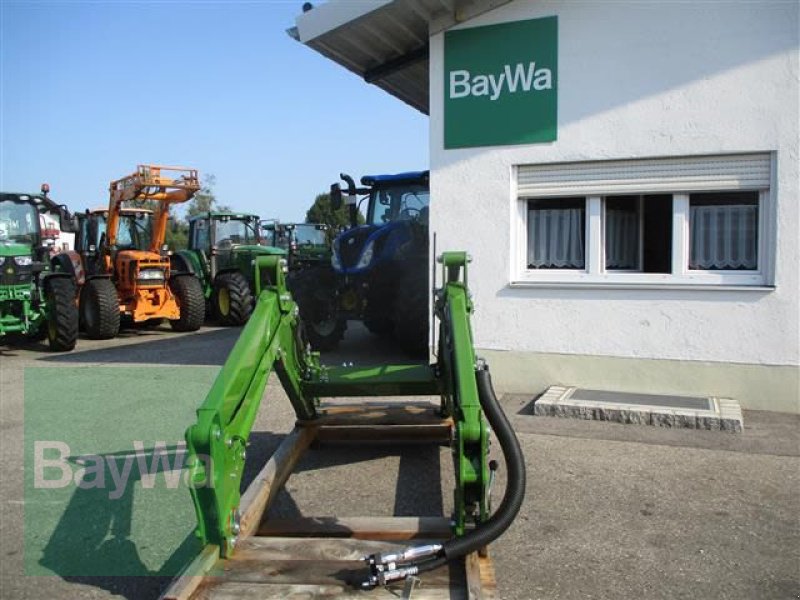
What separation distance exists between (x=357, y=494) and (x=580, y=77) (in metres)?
4.82

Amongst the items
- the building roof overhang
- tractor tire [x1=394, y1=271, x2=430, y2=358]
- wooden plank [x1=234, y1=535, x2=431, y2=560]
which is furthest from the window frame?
wooden plank [x1=234, y1=535, x2=431, y2=560]

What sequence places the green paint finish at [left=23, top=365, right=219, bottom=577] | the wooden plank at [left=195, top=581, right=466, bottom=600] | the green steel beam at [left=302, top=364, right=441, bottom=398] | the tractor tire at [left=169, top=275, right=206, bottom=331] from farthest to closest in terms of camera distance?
1. the tractor tire at [left=169, top=275, right=206, bottom=331]
2. the green steel beam at [left=302, top=364, right=441, bottom=398]
3. the green paint finish at [left=23, top=365, right=219, bottom=577]
4. the wooden plank at [left=195, top=581, right=466, bottom=600]

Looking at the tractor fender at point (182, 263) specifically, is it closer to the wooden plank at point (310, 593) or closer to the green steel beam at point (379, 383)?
the green steel beam at point (379, 383)

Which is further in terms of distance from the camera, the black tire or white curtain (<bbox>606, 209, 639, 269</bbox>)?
the black tire

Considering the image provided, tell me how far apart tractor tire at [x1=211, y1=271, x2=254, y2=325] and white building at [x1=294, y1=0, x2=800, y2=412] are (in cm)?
744

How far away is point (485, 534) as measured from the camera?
3.21 m

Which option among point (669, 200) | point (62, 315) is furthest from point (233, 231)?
point (669, 200)

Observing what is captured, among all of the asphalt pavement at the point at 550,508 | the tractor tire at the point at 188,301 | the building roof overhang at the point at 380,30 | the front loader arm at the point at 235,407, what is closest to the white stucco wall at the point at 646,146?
the building roof overhang at the point at 380,30

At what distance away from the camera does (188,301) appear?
13555 mm

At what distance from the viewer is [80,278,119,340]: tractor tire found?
12266mm

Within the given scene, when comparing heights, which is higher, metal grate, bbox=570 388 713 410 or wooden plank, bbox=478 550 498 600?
metal grate, bbox=570 388 713 410

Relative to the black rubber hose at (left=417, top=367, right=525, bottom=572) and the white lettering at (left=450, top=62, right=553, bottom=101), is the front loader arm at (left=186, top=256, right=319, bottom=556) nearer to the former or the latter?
the black rubber hose at (left=417, top=367, right=525, bottom=572)

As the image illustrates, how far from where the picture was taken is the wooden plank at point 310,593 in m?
2.96

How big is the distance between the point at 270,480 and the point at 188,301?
995cm
